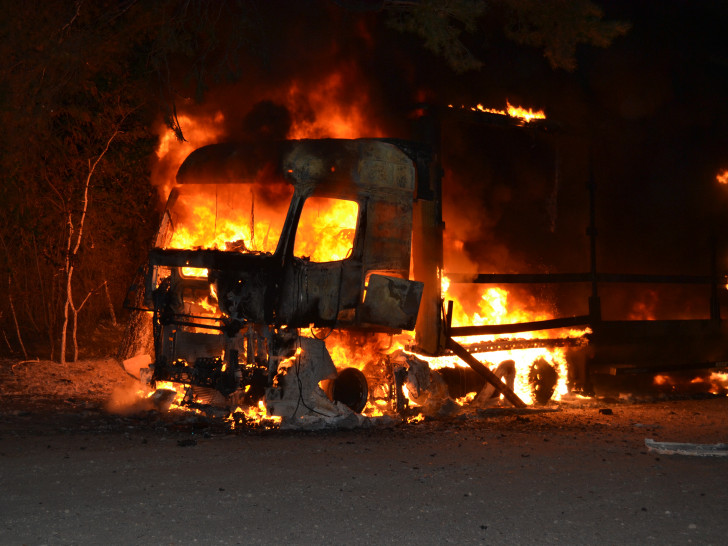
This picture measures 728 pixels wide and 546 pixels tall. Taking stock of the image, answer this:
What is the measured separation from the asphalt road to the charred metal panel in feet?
3.66

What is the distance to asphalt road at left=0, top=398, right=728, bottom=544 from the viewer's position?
14.9ft

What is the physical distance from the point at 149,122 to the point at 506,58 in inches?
239

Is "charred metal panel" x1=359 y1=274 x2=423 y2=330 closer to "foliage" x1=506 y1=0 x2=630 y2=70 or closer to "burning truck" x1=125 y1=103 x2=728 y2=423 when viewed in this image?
"burning truck" x1=125 y1=103 x2=728 y2=423

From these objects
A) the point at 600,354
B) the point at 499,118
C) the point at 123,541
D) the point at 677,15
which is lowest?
the point at 123,541

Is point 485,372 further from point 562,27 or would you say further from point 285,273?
point 562,27

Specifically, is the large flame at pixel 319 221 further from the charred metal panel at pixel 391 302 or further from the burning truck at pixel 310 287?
the charred metal panel at pixel 391 302

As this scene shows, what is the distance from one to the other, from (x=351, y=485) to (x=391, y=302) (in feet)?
9.28

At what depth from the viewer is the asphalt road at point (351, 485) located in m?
4.54

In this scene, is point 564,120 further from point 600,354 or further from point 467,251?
point 600,354

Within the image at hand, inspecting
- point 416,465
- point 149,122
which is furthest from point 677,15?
point 416,465

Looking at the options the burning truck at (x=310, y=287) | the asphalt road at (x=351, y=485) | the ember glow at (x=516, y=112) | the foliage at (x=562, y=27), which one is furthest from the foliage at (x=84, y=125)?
the asphalt road at (x=351, y=485)

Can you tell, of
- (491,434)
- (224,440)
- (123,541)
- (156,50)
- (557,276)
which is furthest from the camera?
(557,276)

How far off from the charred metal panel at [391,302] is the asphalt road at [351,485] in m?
1.11

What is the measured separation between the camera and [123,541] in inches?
168
